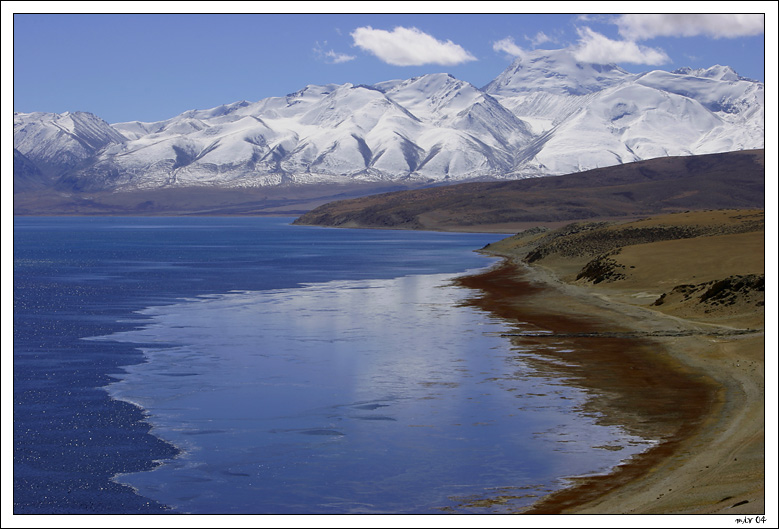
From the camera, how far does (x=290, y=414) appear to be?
98.5 feet

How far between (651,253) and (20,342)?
49.6m

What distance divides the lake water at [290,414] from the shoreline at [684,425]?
3.61 ft

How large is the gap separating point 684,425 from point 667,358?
1157 centimetres

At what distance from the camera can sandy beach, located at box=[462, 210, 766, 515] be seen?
68.7 feet

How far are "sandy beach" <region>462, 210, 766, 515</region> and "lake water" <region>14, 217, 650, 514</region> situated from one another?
4.70 ft

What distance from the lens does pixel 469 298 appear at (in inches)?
2606

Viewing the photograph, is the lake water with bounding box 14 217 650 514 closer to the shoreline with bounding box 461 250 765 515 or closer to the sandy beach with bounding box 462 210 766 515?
the shoreline with bounding box 461 250 765 515

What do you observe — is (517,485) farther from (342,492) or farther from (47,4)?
(47,4)

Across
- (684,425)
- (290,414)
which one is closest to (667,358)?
(684,425)

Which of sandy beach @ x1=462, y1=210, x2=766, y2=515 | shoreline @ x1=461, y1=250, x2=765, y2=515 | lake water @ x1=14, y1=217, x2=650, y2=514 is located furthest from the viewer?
lake water @ x1=14, y1=217, x2=650, y2=514

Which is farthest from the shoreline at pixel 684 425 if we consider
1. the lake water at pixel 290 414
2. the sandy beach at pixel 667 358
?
the lake water at pixel 290 414

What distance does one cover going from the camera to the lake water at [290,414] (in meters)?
22.2

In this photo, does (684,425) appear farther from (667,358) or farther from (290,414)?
(290,414)

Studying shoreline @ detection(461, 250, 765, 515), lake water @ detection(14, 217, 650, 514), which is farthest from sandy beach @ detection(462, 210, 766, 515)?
lake water @ detection(14, 217, 650, 514)
